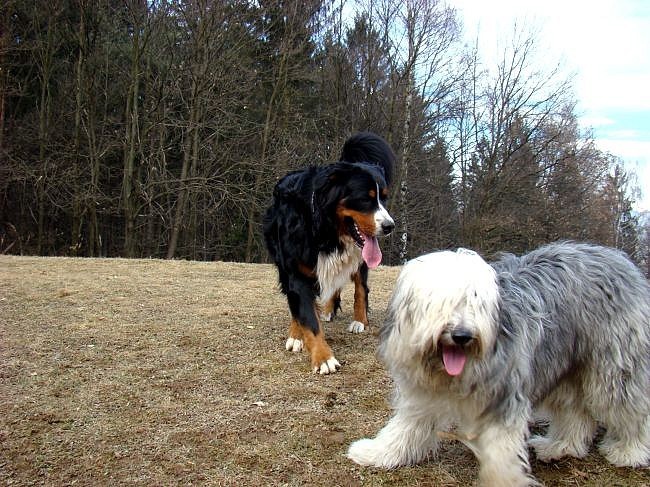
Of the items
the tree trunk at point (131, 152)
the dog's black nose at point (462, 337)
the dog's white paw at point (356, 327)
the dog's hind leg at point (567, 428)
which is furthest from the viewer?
the tree trunk at point (131, 152)

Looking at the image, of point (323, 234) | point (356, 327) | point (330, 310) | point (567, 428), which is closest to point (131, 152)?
point (330, 310)

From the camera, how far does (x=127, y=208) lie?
18.0 m

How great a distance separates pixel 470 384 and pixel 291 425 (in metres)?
1.22

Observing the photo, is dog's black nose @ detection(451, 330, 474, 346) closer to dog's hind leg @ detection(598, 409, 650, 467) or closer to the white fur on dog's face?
the white fur on dog's face

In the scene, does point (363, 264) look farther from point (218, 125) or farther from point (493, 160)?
point (493, 160)

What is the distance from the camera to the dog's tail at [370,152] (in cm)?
→ 483

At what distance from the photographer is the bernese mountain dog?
4.15 m

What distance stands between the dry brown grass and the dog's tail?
1498mm

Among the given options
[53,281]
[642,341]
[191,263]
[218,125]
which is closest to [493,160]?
[218,125]

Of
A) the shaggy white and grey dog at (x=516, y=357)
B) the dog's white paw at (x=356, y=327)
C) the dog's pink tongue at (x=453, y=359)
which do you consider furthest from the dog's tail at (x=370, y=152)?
the dog's pink tongue at (x=453, y=359)

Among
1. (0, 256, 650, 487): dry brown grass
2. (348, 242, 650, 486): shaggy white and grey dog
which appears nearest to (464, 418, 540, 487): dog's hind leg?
(348, 242, 650, 486): shaggy white and grey dog

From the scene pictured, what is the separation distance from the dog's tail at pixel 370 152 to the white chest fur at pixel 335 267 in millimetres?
786

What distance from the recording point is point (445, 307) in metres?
2.29

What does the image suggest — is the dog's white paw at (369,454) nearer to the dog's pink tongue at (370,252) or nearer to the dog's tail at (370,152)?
the dog's pink tongue at (370,252)
